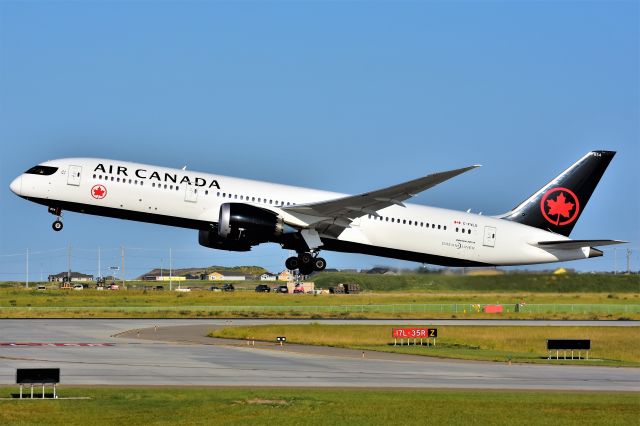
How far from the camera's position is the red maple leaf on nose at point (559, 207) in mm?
62969

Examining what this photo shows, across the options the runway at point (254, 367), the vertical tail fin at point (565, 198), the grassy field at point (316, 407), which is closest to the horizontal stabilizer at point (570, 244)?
the vertical tail fin at point (565, 198)

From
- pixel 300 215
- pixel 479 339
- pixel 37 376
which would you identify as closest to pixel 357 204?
pixel 300 215

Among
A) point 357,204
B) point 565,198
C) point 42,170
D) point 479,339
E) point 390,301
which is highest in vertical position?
point 42,170

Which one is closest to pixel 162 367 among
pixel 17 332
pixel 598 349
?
pixel 17 332

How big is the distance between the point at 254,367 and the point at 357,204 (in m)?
14.9

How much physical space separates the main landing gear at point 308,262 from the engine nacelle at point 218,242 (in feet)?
12.2

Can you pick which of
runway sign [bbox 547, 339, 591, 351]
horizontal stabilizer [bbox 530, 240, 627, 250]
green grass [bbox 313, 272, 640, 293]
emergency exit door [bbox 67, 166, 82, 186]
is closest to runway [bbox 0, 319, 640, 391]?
runway sign [bbox 547, 339, 591, 351]

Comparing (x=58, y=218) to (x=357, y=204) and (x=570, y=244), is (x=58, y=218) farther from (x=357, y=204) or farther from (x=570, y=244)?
(x=570, y=244)

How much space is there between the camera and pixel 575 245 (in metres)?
58.9

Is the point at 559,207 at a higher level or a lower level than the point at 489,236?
higher

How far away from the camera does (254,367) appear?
4275 cm

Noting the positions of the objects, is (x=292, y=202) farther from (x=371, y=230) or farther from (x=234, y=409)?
(x=234, y=409)

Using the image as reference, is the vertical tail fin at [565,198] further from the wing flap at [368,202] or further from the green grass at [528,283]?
the wing flap at [368,202]

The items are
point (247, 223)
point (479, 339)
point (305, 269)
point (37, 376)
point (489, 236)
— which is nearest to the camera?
point (37, 376)
